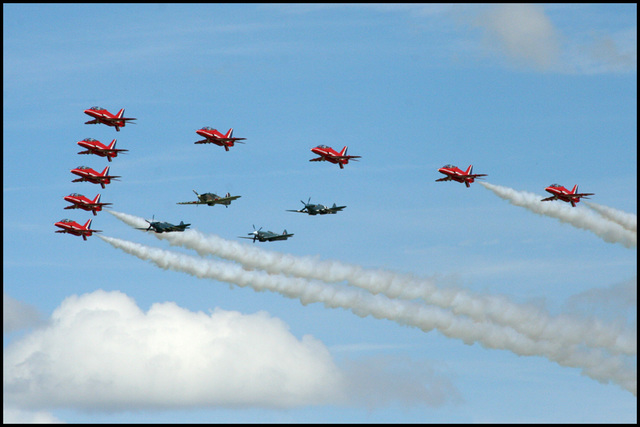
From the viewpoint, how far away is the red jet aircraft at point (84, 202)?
166m

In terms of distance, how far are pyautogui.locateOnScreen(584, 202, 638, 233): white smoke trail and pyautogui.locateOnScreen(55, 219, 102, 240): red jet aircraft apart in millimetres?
70615

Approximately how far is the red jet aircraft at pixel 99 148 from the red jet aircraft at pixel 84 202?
6522 millimetres

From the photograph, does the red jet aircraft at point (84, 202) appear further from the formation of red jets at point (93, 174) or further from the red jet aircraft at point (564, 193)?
the red jet aircraft at point (564, 193)

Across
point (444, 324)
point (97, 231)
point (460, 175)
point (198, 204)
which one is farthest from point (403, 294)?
point (97, 231)

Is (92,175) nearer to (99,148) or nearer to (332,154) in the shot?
(99,148)

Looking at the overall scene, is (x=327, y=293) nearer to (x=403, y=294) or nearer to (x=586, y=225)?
(x=403, y=294)

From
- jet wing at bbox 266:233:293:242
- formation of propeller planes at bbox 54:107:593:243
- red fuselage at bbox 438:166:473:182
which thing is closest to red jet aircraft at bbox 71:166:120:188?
formation of propeller planes at bbox 54:107:593:243

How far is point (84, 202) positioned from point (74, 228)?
13.2ft

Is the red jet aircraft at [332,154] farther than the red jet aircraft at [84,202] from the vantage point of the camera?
No

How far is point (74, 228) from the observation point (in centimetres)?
16662

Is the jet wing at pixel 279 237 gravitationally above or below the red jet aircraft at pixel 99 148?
below

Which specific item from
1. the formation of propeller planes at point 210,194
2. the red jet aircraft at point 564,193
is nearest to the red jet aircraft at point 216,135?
the formation of propeller planes at point 210,194

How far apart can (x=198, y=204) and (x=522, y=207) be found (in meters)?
45.1

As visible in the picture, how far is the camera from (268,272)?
164m
